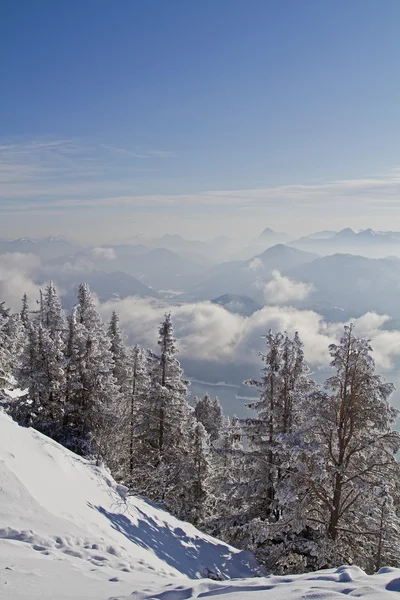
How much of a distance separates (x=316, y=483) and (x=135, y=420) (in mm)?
16234

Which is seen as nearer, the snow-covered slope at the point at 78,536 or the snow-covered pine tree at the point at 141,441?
the snow-covered slope at the point at 78,536

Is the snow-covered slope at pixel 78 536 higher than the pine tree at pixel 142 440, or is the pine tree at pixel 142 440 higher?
the snow-covered slope at pixel 78 536

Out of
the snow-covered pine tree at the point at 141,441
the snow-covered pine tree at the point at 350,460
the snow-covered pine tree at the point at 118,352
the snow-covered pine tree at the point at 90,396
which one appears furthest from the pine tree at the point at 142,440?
the snow-covered pine tree at the point at 350,460

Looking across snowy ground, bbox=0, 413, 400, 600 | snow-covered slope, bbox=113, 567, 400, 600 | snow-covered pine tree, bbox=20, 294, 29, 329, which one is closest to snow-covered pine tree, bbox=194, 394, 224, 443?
snow-covered pine tree, bbox=20, 294, 29, 329

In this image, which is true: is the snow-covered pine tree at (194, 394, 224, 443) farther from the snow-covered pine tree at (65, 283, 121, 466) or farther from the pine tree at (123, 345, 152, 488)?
the snow-covered pine tree at (65, 283, 121, 466)

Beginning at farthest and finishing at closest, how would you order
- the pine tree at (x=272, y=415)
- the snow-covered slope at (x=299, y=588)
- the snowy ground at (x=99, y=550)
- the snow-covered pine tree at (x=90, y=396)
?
1. the snow-covered pine tree at (x=90, y=396)
2. the pine tree at (x=272, y=415)
3. the snowy ground at (x=99, y=550)
4. the snow-covered slope at (x=299, y=588)

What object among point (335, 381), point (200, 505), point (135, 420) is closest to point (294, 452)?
point (335, 381)

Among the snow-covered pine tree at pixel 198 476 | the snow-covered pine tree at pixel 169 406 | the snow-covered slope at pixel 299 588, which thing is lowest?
the snow-covered pine tree at pixel 198 476

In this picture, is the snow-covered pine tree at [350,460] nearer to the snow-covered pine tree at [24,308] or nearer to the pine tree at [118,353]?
the pine tree at [118,353]

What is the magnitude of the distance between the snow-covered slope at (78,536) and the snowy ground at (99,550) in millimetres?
26

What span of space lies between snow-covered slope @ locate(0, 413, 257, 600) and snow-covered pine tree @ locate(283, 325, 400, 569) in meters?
3.88

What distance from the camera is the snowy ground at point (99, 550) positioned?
7145mm

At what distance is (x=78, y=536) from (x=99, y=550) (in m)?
0.68

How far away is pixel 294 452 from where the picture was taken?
42.0ft
